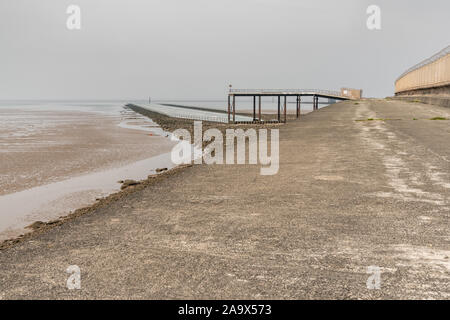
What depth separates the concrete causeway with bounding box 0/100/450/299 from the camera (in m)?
3.57

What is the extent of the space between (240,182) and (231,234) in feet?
11.3

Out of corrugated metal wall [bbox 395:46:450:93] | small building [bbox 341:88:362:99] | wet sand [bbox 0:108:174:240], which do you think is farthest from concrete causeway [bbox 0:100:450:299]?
small building [bbox 341:88:362:99]

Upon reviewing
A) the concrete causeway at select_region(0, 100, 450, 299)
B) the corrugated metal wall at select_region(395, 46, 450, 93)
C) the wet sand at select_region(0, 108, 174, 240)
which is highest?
the corrugated metal wall at select_region(395, 46, 450, 93)

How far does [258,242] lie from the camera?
465 centimetres

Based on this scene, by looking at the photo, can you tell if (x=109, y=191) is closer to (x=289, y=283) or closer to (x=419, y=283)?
(x=289, y=283)

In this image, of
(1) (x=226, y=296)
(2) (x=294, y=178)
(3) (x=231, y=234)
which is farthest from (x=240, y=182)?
(1) (x=226, y=296)

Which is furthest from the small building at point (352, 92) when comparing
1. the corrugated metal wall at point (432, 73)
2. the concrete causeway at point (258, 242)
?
the concrete causeway at point (258, 242)

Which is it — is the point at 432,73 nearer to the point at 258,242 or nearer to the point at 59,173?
the point at 59,173

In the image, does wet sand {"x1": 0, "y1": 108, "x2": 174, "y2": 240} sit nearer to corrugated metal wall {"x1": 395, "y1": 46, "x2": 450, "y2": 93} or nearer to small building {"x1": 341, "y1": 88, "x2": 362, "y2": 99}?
corrugated metal wall {"x1": 395, "y1": 46, "x2": 450, "y2": 93}

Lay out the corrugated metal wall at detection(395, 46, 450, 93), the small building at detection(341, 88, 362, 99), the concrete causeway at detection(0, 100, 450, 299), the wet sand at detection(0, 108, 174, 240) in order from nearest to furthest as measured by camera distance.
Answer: the concrete causeway at detection(0, 100, 450, 299), the wet sand at detection(0, 108, 174, 240), the corrugated metal wall at detection(395, 46, 450, 93), the small building at detection(341, 88, 362, 99)

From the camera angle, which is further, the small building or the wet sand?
the small building

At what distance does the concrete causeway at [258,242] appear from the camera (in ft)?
11.7

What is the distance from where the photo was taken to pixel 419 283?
11.5 ft

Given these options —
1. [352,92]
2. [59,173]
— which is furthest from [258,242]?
[352,92]
